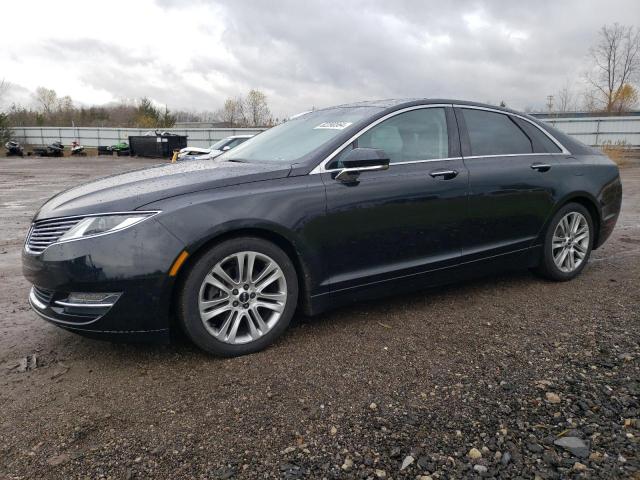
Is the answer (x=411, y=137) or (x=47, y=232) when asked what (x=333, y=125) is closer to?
(x=411, y=137)

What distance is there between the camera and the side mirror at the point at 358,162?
10.9 ft

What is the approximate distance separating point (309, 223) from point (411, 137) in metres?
1.19

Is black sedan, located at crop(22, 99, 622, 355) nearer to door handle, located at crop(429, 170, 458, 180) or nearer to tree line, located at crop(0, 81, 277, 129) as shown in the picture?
door handle, located at crop(429, 170, 458, 180)

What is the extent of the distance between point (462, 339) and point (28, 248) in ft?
9.30

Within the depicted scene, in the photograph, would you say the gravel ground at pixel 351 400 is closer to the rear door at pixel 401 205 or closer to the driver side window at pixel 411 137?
the rear door at pixel 401 205

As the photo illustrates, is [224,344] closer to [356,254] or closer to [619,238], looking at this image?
[356,254]

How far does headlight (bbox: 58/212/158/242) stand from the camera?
2.79 metres

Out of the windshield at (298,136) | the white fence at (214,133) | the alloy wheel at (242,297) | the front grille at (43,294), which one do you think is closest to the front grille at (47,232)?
the front grille at (43,294)

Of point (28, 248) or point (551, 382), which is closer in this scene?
point (551, 382)

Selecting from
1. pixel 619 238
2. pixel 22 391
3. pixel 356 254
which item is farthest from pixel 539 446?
pixel 619 238

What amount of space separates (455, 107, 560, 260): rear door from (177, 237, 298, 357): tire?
63.5 inches

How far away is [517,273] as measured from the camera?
193 inches

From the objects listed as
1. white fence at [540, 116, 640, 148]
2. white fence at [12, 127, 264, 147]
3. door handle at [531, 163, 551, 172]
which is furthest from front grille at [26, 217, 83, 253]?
white fence at [12, 127, 264, 147]

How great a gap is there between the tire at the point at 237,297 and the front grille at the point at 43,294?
0.76m
